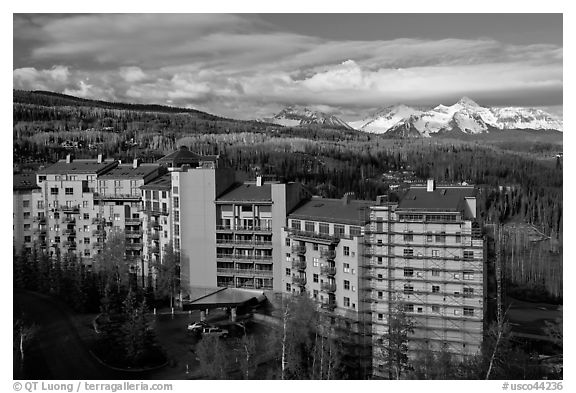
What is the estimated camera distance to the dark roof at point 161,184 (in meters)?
29.8

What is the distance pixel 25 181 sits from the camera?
3506cm

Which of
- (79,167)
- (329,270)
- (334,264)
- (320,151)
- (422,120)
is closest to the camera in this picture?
(329,270)

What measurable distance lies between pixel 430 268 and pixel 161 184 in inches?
565

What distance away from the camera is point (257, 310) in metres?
25.8

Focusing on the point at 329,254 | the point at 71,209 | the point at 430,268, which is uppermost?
the point at 71,209

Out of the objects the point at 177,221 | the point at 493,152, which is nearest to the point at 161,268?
the point at 177,221

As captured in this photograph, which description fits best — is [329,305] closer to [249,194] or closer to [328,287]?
[328,287]

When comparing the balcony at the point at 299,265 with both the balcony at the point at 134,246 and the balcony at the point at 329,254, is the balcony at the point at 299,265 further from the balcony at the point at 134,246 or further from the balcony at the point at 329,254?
the balcony at the point at 134,246

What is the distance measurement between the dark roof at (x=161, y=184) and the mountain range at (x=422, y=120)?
48.4 m

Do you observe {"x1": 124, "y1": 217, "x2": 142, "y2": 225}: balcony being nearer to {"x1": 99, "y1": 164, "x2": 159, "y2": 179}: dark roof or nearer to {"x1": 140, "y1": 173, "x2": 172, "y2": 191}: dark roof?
{"x1": 140, "y1": 173, "x2": 172, "y2": 191}: dark roof

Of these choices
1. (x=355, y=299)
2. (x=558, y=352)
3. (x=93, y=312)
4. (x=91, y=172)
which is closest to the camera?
(x=355, y=299)

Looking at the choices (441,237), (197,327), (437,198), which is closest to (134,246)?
(197,327)

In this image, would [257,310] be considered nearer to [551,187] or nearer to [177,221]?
[177,221]
